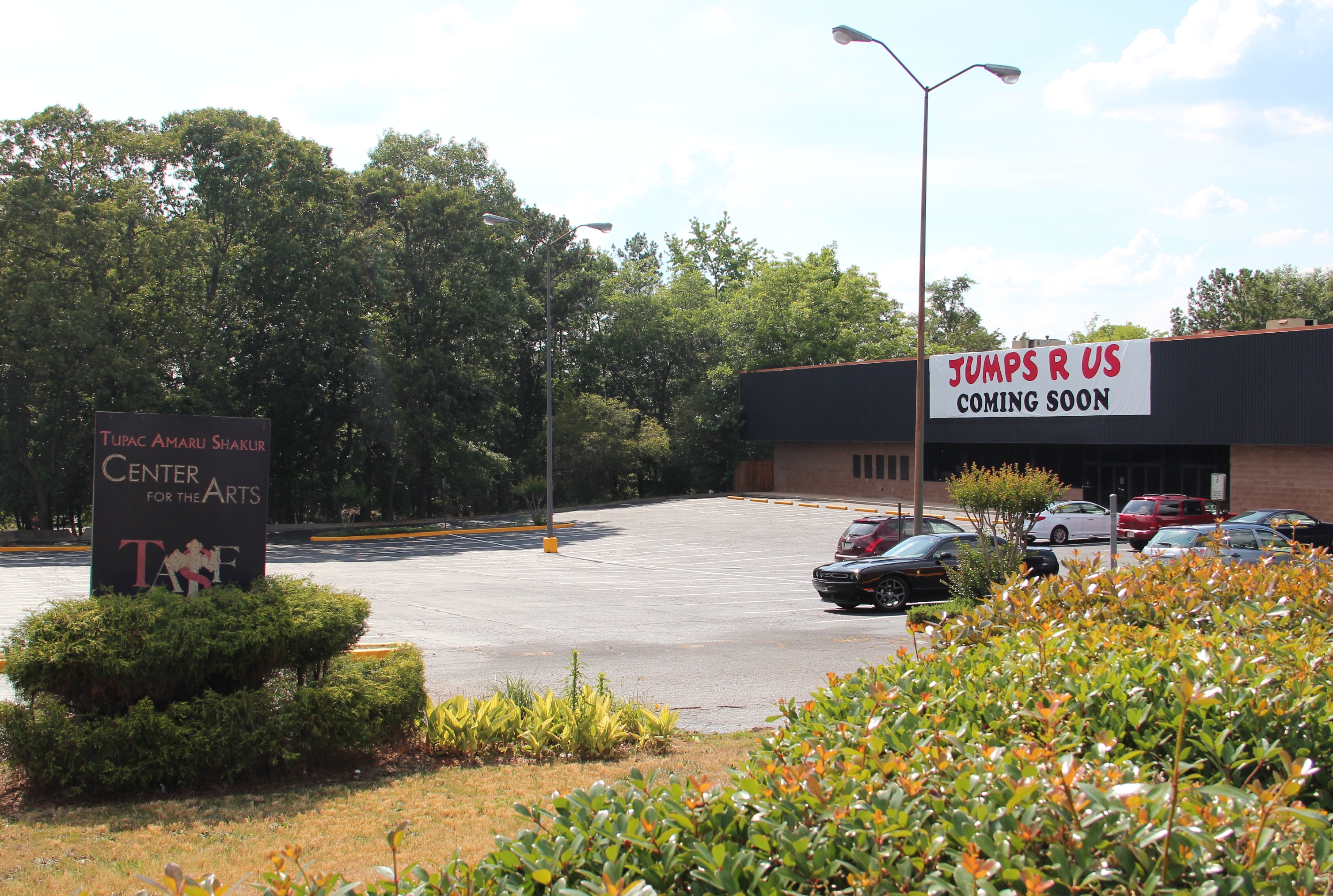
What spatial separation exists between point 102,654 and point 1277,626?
7780 mm

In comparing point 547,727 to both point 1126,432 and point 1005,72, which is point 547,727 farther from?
point 1126,432

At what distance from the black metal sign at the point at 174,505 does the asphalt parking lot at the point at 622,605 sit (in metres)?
3.26

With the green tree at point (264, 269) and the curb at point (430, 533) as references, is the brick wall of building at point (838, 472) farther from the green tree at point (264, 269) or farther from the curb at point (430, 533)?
the green tree at point (264, 269)

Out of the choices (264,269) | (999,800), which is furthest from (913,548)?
(264,269)

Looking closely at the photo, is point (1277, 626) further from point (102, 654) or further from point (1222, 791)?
point (102, 654)

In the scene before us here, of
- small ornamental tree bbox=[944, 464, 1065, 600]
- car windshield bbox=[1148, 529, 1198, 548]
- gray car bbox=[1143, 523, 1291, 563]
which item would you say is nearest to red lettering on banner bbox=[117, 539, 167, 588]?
small ornamental tree bbox=[944, 464, 1065, 600]

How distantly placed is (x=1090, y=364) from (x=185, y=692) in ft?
114

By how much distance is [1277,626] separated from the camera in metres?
6.02

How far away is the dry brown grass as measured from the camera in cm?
564

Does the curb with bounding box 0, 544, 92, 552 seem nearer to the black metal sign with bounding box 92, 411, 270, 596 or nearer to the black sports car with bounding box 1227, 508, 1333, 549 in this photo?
the black metal sign with bounding box 92, 411, 270, 596

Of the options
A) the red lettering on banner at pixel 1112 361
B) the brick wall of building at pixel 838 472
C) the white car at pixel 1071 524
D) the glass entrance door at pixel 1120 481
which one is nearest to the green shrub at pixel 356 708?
the white car at pixel 1071 524

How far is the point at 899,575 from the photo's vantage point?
19141 millimetres

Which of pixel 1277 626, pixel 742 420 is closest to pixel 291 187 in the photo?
pixel 742 420

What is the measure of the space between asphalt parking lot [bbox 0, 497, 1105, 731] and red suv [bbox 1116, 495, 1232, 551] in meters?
1.23
